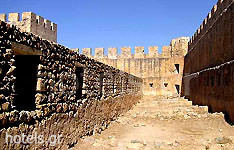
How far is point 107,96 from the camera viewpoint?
779 cm

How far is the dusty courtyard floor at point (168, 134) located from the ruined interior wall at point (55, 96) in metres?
0.50

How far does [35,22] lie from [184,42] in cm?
1444

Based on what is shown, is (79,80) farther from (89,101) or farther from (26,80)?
(26,80)

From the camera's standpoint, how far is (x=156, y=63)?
78.3 ft

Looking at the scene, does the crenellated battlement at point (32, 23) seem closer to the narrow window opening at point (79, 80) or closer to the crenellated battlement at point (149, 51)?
the crenellated battlement at point (149, 51)

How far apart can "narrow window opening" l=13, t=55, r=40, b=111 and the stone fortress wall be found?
20115 millimetres

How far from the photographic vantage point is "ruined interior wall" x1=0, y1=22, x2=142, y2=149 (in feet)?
9.68

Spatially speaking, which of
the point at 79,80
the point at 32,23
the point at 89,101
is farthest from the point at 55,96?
the point at 32,23

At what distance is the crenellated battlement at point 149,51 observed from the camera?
2253 centimetres

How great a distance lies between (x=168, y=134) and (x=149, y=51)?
58.8ft

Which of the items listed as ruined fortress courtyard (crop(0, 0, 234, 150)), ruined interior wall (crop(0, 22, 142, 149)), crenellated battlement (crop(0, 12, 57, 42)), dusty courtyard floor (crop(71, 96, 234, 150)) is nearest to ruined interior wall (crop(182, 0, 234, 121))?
ruined fortress courtyard (crop(0, 0, 234, 150))

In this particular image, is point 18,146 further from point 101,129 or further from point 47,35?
point 47,35

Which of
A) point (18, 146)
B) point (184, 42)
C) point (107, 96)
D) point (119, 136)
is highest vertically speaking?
point (184, 42)

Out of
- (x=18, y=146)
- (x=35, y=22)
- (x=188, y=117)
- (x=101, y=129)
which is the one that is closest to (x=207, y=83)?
(x=188, y=117)
